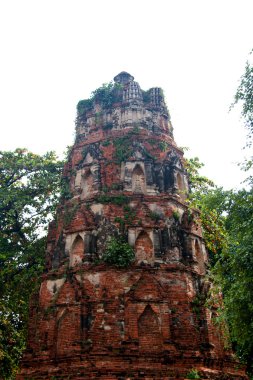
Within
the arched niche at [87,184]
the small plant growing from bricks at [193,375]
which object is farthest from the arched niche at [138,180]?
the small plant growing from bricks at [193,375]

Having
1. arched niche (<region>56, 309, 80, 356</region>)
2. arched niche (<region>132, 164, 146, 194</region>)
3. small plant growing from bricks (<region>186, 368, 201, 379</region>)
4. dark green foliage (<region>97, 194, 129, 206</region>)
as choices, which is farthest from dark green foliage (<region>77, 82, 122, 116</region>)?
small plant growing from bricks (<region>186, 368, 201, 379</region>)

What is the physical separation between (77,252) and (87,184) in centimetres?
255

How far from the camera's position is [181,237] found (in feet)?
39.3

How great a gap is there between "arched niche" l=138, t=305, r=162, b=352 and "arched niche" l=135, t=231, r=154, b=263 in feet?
4.55

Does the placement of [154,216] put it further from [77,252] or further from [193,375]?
[193,375]

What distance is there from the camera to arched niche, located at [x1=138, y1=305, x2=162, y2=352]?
390 inches

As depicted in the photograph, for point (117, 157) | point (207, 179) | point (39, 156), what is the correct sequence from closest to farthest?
point (117, 157), point (207, 179), point (39, 156)

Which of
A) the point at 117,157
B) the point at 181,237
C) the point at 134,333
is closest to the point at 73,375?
the point at 134,333

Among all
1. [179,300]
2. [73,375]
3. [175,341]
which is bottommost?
[73,375]

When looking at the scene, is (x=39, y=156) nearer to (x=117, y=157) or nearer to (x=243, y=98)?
(x=117, y=157)

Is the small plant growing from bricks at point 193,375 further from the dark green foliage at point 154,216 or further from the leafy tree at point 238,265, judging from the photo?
the dark green foliage at point 154,216

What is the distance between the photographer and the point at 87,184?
13.3 m

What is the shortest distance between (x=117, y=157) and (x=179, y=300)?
Result: 512 centimetres

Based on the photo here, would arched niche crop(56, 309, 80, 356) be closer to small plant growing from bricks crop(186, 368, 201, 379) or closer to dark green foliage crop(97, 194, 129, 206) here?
small plant growing from bricks crop(186, 368, 201, 379)
